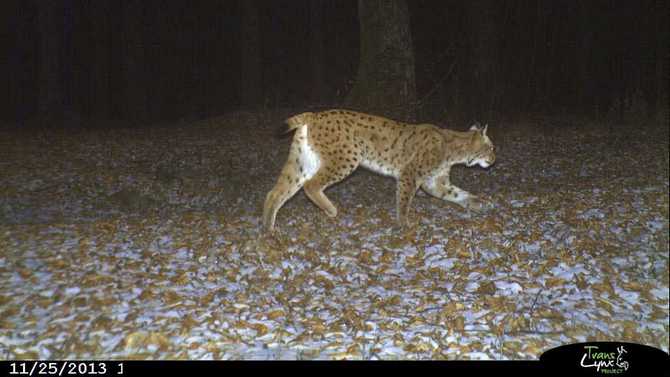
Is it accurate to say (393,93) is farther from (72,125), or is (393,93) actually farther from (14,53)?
(14,53)

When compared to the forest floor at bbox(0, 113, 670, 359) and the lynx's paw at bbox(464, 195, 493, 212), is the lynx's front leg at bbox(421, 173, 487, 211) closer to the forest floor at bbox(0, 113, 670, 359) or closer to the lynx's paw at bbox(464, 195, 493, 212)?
the lynx's paw at bbox(464, 195, 493, 212)

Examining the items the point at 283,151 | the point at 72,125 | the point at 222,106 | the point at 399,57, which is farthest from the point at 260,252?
the point at 222,106

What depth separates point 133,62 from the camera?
32.8m

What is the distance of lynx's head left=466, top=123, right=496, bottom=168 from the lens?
955cm

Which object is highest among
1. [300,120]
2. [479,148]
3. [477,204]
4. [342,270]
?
[300,120]

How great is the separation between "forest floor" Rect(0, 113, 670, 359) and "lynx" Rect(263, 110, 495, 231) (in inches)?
12.3

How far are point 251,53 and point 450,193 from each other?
13.7 m

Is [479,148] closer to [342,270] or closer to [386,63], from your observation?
[342,270]

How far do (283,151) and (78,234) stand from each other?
585 centimetres

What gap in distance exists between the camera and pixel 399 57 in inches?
551

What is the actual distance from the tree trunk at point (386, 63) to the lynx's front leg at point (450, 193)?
4597 millimetres

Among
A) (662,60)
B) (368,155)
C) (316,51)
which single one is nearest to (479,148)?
(368,155)

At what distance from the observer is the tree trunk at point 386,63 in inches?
546

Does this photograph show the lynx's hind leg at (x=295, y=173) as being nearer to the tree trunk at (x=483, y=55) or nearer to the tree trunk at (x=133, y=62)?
the tree trunk at (x=483, y=55)
